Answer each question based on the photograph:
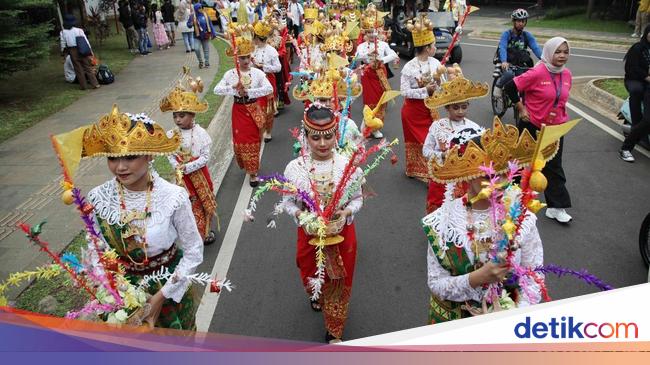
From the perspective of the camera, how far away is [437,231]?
2848mm

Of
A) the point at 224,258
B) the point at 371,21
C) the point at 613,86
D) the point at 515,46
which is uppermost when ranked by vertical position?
Answer: the point at 371,21

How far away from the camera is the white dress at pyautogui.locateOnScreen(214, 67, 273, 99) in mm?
7180

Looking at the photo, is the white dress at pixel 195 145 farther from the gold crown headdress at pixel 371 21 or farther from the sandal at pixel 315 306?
the gold crown headdress at pixel 371 21

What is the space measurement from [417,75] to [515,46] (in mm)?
3159

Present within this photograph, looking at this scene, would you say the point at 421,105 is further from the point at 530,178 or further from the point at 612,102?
the point at 612,102

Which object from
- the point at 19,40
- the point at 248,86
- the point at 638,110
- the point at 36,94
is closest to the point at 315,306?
the point at 248,86

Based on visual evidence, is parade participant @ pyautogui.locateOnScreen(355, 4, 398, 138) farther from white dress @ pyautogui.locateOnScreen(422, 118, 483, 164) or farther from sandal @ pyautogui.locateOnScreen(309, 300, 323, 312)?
sandal @ pyautogui.locateOnScreen(309, 300, 323, 312)

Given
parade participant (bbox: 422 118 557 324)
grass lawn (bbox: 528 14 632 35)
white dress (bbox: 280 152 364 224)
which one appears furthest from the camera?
grass lawn (bbox: 528 14 632 35)

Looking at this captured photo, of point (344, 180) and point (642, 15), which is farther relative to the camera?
point (642, 15)

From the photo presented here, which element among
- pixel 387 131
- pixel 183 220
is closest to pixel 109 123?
pixel 183 220

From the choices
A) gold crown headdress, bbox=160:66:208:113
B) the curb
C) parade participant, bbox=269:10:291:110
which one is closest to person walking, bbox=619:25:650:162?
the curb

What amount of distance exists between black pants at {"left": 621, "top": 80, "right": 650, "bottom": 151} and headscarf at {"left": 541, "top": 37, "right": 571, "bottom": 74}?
2.30 m

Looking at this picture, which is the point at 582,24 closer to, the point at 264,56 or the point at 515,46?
the point at 515,46

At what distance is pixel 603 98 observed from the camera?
1080 centimetres
